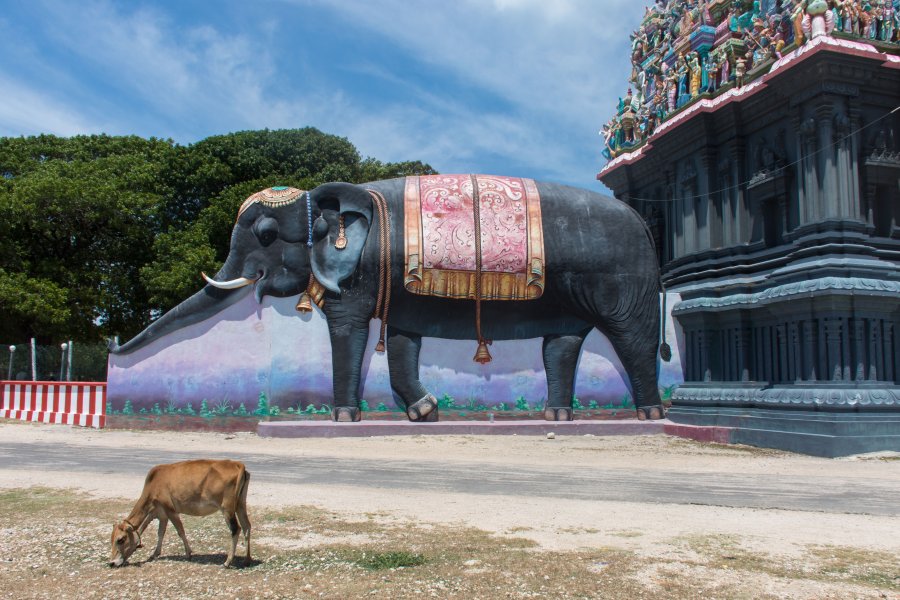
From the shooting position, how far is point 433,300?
14.5 meters

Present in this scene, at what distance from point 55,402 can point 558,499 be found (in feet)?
44.9

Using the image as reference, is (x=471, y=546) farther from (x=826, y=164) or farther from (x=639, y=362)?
(x=826, y=164)

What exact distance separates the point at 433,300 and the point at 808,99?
7.85 m

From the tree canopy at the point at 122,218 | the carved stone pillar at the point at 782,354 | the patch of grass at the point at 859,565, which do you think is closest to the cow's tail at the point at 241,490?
the patch of grass at the point at 859,565

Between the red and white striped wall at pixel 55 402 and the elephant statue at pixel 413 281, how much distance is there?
67.5 inches

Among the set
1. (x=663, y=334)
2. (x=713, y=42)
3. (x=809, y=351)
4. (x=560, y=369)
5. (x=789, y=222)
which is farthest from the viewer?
(x=713, y=42)

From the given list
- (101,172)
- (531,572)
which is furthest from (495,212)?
(101,172)

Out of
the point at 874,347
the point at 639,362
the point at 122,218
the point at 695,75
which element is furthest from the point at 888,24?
the point at 122,218

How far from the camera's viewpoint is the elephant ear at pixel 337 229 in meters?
14.3

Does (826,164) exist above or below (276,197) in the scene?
above

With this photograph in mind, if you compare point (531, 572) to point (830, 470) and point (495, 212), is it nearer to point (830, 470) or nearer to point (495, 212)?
point (830, 470)

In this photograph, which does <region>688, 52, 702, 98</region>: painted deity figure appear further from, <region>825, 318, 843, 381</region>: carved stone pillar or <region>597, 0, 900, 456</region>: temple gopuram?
<region>825, 318, 843, 381</region>: carved stone pillar

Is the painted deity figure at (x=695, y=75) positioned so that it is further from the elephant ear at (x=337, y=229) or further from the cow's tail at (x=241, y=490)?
the cow's tail at (x=241, y=490)

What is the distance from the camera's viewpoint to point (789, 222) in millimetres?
14773
